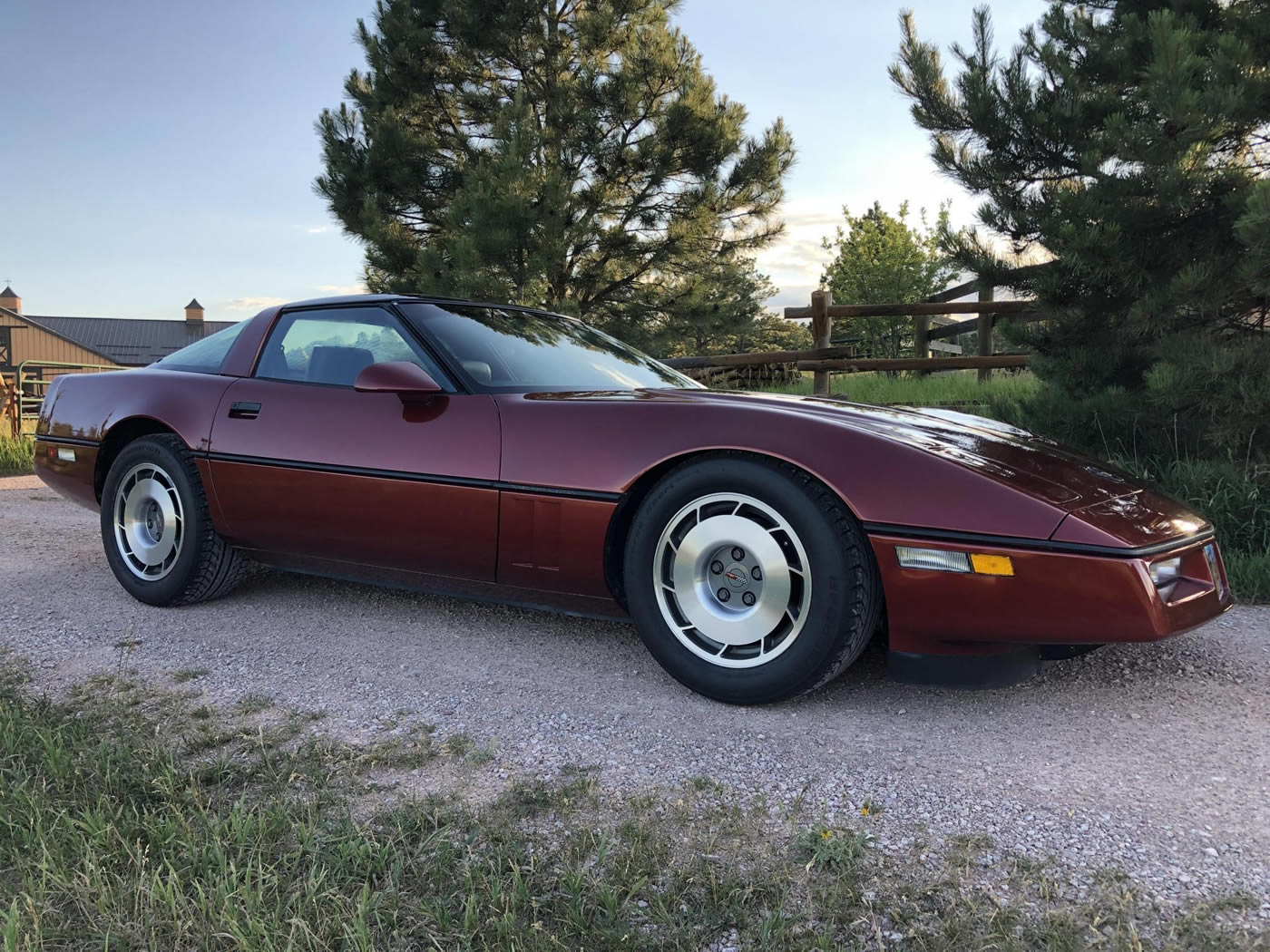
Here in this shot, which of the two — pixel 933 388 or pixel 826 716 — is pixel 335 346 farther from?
pixel 933 388

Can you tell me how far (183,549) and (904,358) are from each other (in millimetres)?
8169

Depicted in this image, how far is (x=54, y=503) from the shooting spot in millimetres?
7113

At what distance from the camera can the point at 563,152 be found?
14.5 metres

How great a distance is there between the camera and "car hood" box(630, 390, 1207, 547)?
7.72 feet

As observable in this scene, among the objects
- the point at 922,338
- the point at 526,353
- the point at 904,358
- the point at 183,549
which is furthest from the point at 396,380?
the point at 922,338

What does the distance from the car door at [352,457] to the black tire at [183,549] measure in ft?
0.43

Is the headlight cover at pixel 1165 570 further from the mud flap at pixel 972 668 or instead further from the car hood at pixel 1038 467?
the mud flap at pixel 972 668

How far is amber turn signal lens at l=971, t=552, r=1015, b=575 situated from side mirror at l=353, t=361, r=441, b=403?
5.81 feet

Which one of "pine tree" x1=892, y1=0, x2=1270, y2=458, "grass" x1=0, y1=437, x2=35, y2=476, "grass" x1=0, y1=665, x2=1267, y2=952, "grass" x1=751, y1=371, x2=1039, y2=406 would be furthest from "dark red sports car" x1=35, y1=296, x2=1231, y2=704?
"grass" x1=0, y1=437, x2=35, y2=476

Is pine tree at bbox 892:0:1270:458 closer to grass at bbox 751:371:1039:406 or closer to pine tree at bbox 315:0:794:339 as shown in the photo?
grass at bbox 751:371:1039:406

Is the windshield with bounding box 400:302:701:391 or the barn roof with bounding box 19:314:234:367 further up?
the barn roof with bounding box 19:314:234:367

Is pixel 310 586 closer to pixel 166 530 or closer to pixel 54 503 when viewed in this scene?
pixel 166 530

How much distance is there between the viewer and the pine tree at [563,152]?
14109mm

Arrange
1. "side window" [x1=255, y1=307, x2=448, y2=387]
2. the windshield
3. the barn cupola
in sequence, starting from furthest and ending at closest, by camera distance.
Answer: the barn cupola, "side window" [x1=255, y1=307, x2=448, y2=387], the windshield
